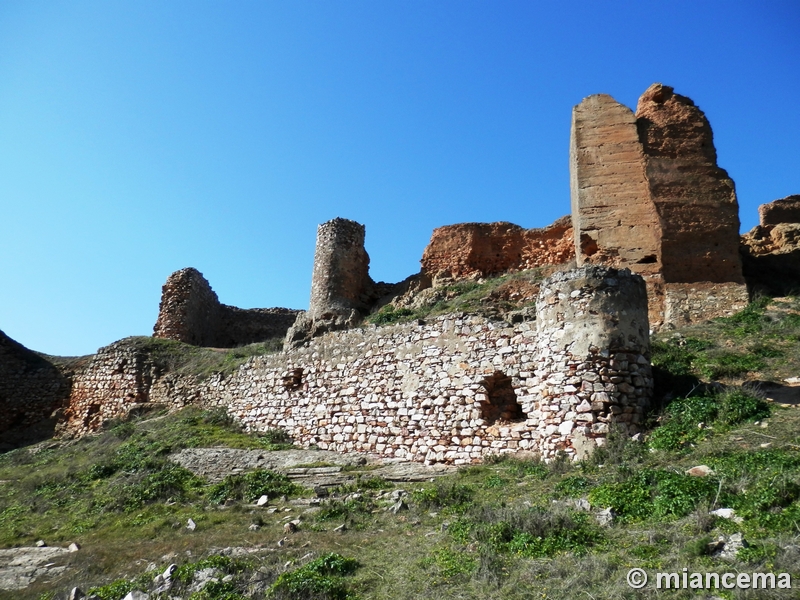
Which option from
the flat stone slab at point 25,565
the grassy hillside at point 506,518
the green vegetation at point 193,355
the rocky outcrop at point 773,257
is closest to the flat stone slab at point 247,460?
the grassy hillside at point 506,518

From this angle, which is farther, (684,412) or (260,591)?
(684,412)

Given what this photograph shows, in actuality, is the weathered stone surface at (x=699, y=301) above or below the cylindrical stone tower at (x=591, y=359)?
above

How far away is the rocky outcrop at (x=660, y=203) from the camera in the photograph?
15.1m

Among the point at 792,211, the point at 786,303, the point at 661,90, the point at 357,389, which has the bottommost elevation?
the point at 357,389

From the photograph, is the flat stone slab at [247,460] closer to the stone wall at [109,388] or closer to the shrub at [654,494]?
the shrub at [654,494]

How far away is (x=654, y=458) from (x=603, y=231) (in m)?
9.38

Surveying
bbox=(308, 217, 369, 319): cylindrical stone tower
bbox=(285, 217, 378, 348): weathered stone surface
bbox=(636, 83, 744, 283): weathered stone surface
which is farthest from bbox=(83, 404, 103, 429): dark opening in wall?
bbox=(636, 83, 744, 283): weathered stone surface

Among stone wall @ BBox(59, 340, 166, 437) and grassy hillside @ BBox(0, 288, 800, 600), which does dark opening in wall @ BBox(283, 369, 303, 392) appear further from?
stone wall @ BBox(59, 340, 166, 437)

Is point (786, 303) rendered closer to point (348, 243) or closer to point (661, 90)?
point (661, 90)

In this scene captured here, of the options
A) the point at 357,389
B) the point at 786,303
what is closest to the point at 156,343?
the point at 357,389

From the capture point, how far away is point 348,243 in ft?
77.3

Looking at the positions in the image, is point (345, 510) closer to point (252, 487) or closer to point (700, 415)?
point (252, 487)

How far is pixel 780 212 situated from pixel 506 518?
22831 mm

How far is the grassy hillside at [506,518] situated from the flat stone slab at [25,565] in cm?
27
